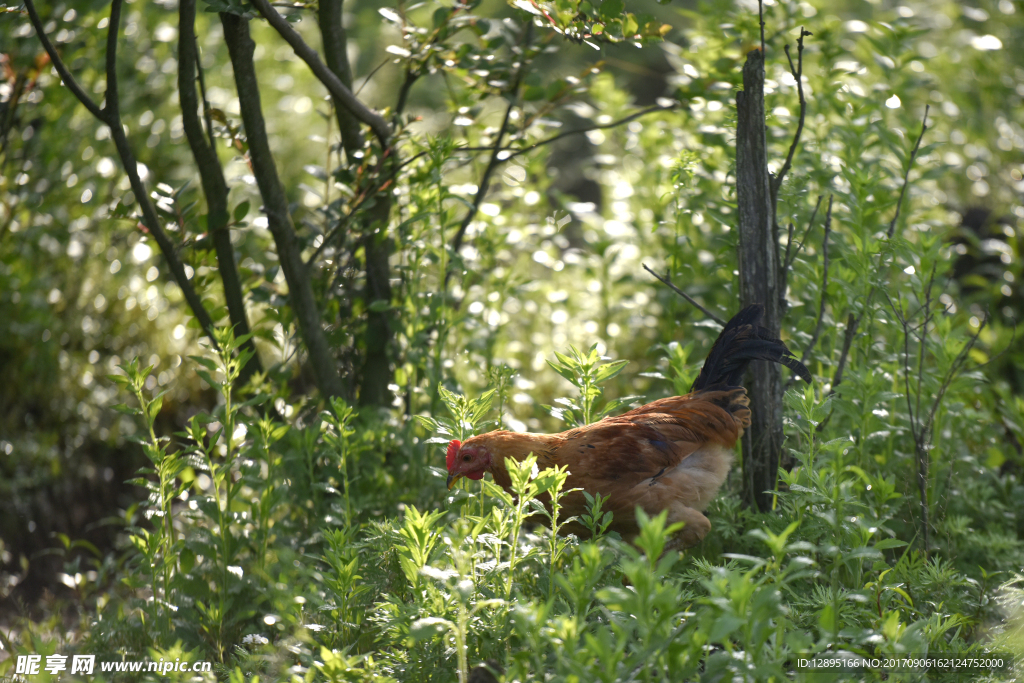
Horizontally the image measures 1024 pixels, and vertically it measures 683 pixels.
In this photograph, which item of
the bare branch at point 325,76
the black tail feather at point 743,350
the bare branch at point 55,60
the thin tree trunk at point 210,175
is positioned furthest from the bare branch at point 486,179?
the bare branch at point 55,60

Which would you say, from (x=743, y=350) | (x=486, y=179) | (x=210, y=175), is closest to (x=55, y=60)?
(x=210, y=175)

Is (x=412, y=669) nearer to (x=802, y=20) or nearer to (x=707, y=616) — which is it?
(x=707, y=616)

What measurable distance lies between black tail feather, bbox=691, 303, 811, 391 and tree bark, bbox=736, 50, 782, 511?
102 millimetres

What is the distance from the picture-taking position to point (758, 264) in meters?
2.46

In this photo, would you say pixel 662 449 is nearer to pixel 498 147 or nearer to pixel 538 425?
pixel 538 425

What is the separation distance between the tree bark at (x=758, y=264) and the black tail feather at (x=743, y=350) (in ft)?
0.33

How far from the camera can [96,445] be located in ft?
12.0

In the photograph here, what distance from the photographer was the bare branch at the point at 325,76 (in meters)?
2.25

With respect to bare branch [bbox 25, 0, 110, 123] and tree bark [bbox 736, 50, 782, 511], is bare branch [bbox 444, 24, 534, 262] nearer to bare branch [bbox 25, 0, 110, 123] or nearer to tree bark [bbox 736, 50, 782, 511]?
tree bark [bbox 736, 50, 782, 511]

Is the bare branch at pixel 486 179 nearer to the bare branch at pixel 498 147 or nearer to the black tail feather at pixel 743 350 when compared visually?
the bare branch at pixel 498 147

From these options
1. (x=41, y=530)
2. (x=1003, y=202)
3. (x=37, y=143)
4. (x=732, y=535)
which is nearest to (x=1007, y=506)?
(x=732, y=535)

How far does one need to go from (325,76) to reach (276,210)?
515 millimetres

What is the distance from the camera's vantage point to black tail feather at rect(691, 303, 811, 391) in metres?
2.32

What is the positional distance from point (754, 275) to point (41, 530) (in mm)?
3293
